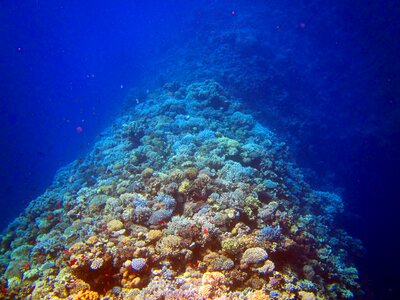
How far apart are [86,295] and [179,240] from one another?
2.17 metres

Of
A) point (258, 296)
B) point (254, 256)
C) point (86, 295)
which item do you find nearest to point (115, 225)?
point (86, 295)

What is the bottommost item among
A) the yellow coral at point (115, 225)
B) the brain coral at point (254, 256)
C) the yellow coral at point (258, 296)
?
the yellow coral at point (258, 296)

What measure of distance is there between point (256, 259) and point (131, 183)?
6.10 metres

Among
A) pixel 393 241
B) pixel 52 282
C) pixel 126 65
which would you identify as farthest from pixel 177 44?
pixel 52 282

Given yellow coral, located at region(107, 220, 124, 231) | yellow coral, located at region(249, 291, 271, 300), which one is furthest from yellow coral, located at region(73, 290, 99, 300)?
yellow coral, located at region(249, 291, 271, 300)

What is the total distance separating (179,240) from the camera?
603cm

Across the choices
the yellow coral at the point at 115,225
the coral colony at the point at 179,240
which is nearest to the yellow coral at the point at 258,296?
the coral colony at the point at 179,240

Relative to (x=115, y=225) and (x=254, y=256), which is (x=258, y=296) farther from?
(x=115, y=225)

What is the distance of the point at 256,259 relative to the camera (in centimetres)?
564

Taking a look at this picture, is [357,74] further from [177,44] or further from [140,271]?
[140,271]

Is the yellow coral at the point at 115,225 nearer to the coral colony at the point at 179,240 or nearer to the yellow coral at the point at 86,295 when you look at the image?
the coral colony at the point at 179,240

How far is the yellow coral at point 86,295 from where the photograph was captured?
16.6 ft

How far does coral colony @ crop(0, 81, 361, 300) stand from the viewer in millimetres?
5453

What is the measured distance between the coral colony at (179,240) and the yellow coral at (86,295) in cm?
2
